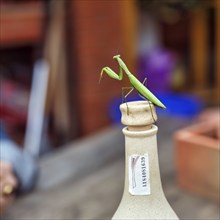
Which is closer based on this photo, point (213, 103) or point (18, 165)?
point (18, 165)

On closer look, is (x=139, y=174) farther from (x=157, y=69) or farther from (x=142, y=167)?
(x=157, y=69)

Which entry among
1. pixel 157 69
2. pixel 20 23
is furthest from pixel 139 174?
pixel 157 69

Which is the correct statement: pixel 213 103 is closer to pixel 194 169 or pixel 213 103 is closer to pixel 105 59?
pixel 105 59

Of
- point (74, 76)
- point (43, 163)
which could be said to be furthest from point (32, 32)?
point (43, 163)

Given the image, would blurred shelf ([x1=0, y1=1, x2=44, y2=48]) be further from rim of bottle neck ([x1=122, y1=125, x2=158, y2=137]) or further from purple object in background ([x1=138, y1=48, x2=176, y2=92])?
rim of bottle neck ([x1=122, y1=125, x2=158, y2=137])

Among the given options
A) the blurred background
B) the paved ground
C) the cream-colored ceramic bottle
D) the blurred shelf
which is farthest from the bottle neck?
the blurred shelf

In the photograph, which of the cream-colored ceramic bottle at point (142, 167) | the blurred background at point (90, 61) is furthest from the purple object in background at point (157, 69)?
the cream-colored ceramic bottle at point (142, 167)

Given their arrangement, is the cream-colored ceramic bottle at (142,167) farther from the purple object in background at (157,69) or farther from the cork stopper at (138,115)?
the purple object in background at (157,69)
